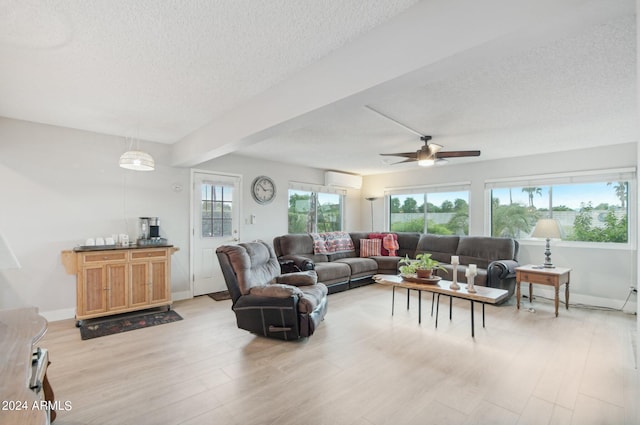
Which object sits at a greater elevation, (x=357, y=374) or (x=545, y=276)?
(x=545, y=276)

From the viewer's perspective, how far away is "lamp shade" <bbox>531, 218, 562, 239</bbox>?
163 inches

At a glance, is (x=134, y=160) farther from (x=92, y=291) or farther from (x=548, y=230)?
(x=548, y=230)

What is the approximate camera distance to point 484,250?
520cm

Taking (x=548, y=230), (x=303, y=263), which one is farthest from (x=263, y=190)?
(x=548, y=230)

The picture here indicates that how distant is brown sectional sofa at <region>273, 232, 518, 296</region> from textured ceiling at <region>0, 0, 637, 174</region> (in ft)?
6.65

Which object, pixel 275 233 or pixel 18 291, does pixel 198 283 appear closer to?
pixel 275 233

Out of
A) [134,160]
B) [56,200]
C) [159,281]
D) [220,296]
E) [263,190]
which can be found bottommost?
[220,296]

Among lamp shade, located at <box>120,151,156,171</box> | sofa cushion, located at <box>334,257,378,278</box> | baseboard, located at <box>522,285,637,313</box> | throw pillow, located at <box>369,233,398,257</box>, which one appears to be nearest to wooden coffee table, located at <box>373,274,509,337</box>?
sofa cushion, located at <box>334,257,378,278</box>

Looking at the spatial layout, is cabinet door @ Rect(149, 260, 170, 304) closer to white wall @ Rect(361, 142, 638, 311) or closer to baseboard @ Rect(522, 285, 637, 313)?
white wall @ Rect(361, 142, 638, 311)

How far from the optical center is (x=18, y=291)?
3.49 m

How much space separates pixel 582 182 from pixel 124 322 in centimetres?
675

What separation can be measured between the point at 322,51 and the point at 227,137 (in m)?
1.59

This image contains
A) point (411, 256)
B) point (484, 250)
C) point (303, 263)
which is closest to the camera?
point (303, 263)

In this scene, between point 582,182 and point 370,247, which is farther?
point 370,247
